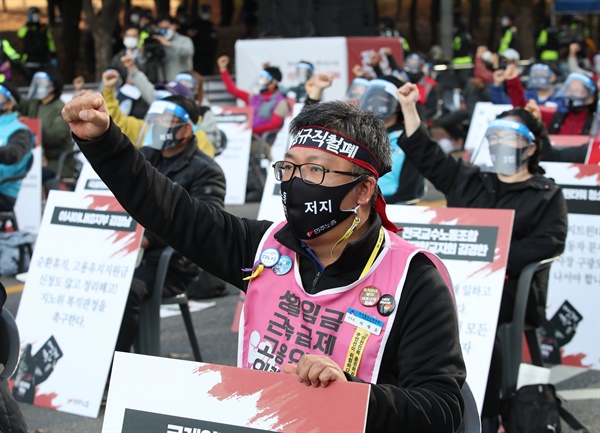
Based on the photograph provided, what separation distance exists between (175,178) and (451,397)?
3820mm

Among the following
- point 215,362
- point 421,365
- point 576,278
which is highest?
point 421,365

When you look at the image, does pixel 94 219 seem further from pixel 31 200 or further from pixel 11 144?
pixel 31 200

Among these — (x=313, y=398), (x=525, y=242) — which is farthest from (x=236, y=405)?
(x=525, y=242)

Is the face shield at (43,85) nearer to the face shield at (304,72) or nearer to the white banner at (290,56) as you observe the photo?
the face shield at (304,72)

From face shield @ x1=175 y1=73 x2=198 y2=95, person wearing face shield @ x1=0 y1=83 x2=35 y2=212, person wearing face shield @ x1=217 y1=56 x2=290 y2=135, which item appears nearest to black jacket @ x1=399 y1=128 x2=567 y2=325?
person wearing face shield @ x1=0 y1=83 x2=35 y2=212

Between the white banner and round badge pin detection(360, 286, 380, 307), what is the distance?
54.7 ft

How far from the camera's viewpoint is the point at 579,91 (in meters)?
10.1

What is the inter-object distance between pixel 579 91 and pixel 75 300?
5872mm

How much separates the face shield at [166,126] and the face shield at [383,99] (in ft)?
5.26

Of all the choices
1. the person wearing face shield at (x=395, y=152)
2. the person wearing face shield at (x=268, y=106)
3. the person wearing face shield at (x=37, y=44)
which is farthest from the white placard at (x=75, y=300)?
the person wearing face shield at (x=37, y=44)

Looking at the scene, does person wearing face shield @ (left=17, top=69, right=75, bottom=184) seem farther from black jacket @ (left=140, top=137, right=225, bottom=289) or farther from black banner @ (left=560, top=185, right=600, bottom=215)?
black banner @ (left=560, top=185, right=600, bottom=215)

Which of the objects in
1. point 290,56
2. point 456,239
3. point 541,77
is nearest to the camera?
point 456,239

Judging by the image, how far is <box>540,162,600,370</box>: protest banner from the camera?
6.52m

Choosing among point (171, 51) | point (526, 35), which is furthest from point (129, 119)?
point (526, 35)
